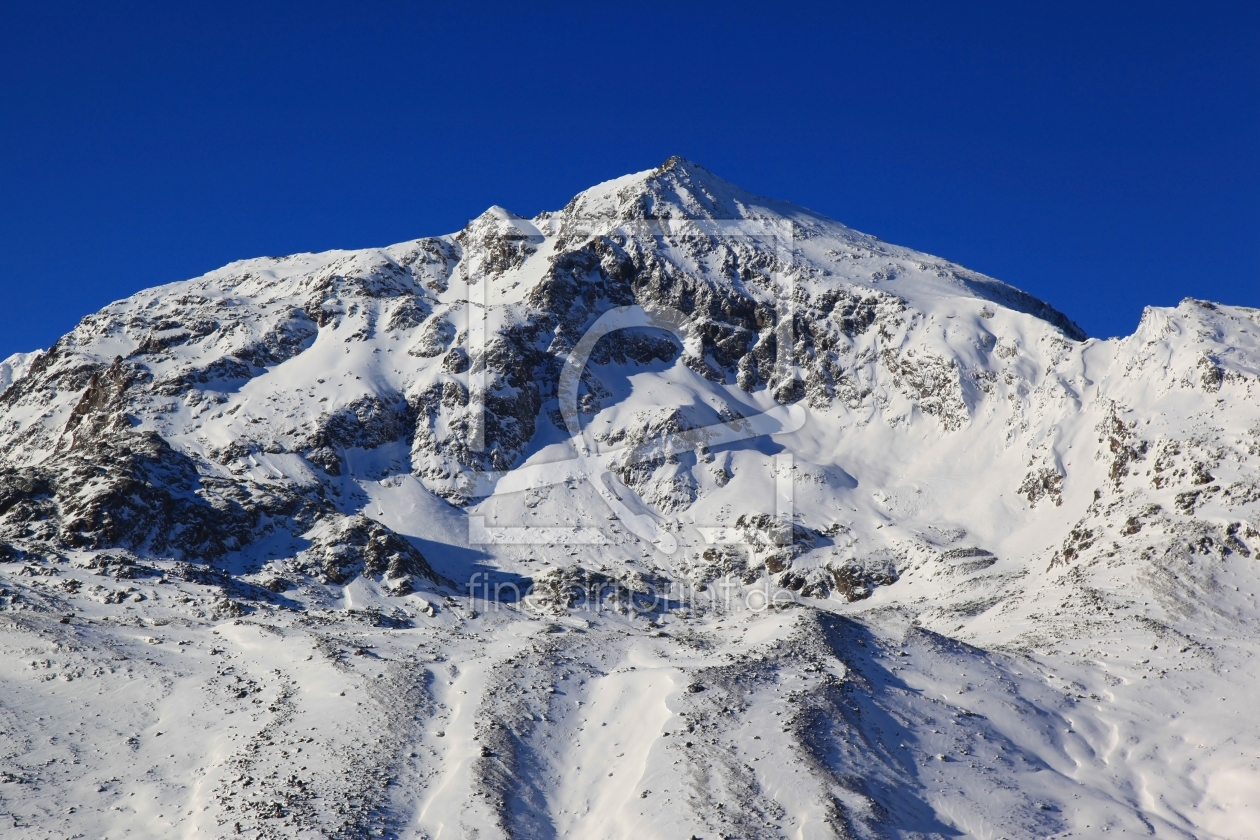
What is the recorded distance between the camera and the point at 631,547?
98188 mm

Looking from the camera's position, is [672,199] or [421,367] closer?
[421,367]

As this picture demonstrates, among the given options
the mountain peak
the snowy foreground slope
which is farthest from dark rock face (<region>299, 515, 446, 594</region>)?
the mountain peak

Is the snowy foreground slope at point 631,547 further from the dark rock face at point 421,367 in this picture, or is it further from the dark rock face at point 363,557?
the dark rock face at point 421,367

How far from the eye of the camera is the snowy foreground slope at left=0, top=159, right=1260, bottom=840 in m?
41.2

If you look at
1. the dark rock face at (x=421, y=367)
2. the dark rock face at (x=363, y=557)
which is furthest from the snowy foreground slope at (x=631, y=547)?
the dark rock face at (x=421, y=367)

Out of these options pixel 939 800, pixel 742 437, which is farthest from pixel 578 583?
pixel 939 800

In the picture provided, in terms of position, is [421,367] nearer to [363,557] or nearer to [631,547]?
[631,547]

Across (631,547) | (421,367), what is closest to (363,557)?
(631,547)

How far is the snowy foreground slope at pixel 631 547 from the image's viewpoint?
135 ft

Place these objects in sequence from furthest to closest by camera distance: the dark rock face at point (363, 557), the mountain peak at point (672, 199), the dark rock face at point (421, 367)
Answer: the mountain peak at point (672, 199) → the dark rock face at point (421, 367) → the dark rock face at point (363, 557)

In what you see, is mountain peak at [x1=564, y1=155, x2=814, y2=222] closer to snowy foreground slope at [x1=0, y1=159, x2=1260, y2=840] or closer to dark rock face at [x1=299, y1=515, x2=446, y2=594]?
snowy foreground slope at [x1=0, y1=159, x2=1260, y2=840]

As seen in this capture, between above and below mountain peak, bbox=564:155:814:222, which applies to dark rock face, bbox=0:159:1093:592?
below

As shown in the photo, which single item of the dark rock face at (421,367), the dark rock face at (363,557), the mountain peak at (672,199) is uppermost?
the mountain peak at (672,199)

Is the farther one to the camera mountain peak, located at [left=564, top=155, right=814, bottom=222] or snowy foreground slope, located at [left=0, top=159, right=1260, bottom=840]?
mountain peak, located at [left=564, top=155, right=814, bottom=222]
